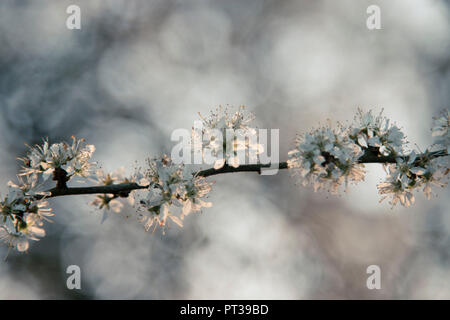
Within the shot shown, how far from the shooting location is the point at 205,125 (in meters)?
2.61

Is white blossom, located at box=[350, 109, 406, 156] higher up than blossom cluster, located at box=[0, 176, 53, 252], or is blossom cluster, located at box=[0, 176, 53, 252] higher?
white blossom, located at box=[350, 109, 406, 156]

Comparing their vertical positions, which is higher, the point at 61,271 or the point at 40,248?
the point at 40,248

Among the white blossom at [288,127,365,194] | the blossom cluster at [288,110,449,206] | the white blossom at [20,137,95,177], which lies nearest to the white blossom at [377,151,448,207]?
the blossom cluster at [288,110,449,206]

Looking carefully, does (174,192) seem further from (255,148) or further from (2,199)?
(2,199)

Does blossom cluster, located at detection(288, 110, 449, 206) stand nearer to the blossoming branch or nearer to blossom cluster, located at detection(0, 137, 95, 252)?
the blossoming branch

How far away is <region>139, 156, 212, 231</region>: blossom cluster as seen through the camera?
7.47ft

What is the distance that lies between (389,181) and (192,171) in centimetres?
132

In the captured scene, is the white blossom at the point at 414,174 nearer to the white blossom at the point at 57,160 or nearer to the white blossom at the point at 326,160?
the white blossom at the point at 326,160

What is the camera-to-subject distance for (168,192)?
2281 millimetres

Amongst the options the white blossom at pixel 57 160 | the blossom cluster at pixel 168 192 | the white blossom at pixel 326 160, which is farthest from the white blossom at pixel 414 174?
the white blossom at pixel 57 160

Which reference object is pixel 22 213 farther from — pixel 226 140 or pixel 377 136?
pixel 377 136

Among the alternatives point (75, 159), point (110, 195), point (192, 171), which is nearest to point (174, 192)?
point (192, 171)

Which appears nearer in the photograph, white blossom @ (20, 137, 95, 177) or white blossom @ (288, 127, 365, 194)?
white blossom @ (288, 127, 365, 194)

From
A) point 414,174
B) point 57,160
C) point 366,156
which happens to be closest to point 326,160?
point 366,156
